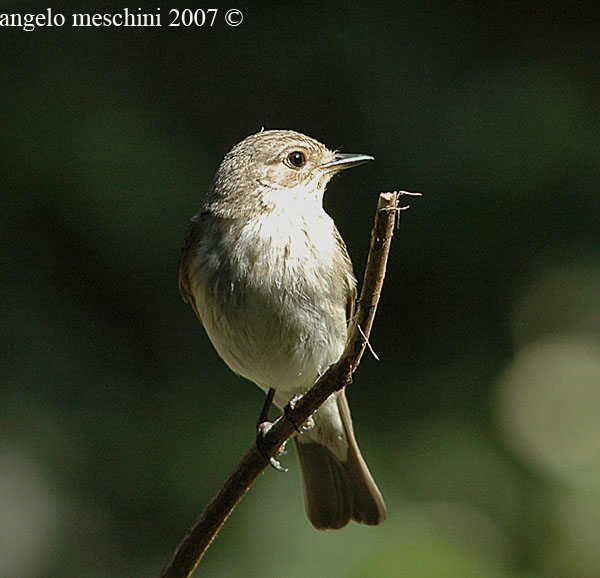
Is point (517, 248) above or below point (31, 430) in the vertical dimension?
above

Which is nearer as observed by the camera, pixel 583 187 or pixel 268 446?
pixel 268 446

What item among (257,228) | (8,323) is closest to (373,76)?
(257,228)

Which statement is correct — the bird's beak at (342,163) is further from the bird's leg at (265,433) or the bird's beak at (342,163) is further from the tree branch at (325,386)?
the tree branch at (325,386)

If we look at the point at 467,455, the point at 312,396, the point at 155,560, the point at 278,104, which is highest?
the point at 278,104

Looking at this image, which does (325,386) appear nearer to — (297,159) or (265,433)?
(265,433)

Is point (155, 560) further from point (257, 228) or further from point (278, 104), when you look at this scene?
point (278, 104)

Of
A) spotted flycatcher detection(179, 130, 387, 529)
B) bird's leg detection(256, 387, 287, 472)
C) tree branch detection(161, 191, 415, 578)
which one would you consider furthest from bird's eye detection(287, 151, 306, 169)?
tree branch detection(161, 191, 415, 578)

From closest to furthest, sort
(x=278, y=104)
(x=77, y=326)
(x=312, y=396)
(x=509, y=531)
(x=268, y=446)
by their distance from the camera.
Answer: (x=312, y=396) → (x=268, y=446) → (x=509, y=531) → (x=77, y=326) → (x=278, y=104)

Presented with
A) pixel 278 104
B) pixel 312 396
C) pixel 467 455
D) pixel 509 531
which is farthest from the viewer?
pixel 278 104

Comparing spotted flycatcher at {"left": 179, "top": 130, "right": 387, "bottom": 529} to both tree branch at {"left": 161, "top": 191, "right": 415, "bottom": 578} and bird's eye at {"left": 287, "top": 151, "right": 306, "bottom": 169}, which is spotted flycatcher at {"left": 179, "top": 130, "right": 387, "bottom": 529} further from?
tree branch at {"left": 161, "top": 191, "right": 415, "bottom": 578}
